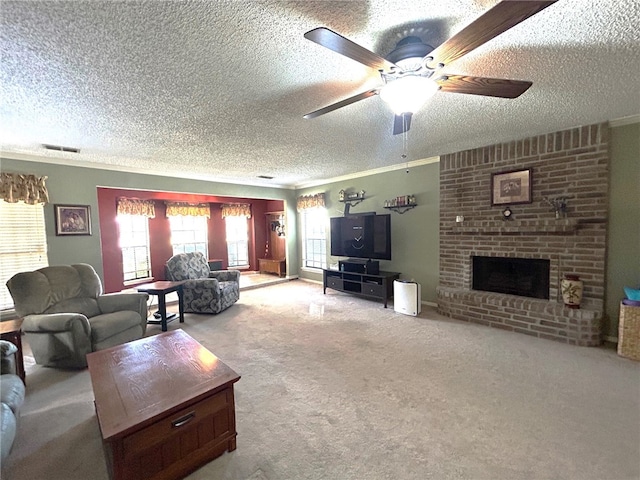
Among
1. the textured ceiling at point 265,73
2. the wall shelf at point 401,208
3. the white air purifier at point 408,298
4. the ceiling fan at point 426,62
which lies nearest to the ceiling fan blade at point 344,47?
the ceiling fan at point 426,62

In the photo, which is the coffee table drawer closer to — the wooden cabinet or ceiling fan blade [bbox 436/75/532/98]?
ceiling fan blade [bbox 436/75/532/98]

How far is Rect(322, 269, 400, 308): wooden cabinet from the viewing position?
15.0 feet

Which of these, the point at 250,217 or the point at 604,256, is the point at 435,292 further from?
the point at 250,217

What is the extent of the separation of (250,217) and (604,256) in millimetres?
7244

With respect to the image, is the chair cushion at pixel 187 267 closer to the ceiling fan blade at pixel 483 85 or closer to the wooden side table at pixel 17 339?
the wooden side table at pixel 17 339

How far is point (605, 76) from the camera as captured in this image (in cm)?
192

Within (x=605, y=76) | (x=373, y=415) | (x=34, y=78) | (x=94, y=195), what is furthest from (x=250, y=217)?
(x=605, y=76)

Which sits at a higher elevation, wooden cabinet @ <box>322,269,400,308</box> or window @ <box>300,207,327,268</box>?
window @ <box>300,207,327,268</box>

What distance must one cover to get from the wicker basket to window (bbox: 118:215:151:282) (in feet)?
25.7

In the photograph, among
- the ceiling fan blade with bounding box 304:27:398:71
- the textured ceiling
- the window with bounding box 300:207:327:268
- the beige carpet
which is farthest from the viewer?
the window with bounding box 300:207:327:268

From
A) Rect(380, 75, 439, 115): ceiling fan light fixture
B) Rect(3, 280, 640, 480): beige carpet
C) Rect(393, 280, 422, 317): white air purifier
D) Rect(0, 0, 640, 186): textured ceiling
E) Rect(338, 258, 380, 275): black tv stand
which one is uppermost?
Rect(0, 0, 640, 186): textured ceiling

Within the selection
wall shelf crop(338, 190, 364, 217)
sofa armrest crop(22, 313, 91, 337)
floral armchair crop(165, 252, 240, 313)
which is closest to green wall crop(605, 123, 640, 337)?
wall shelf crop(338, 190, 364, 217)

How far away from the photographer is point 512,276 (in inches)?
143

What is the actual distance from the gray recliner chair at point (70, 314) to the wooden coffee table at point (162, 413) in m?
0.97
